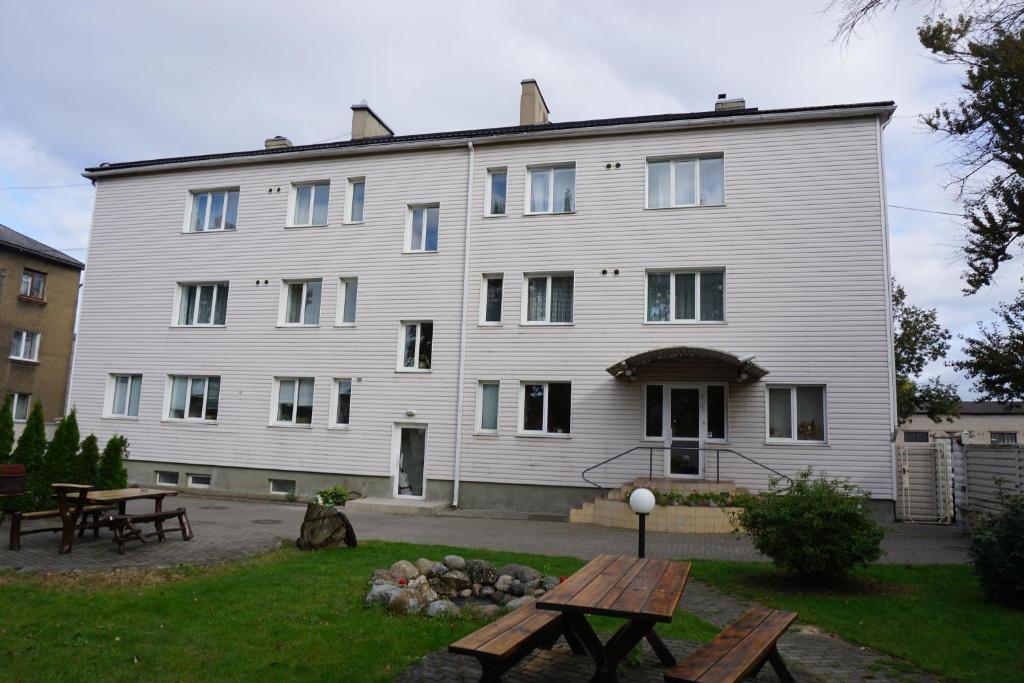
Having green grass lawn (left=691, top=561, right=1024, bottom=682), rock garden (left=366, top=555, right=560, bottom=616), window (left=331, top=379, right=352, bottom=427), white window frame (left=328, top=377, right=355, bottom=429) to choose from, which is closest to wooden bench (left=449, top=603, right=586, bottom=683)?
rock garden (left=366, top=555, right=560, bottom=616)

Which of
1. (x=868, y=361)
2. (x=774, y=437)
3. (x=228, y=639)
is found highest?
(x=868, y=361)

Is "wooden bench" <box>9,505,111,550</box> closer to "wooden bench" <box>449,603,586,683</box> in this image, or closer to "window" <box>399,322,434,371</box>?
"wooden bench" <box>449,603,586,683</box>

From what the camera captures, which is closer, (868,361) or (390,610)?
(390,610)

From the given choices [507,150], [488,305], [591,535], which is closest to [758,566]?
[591,535]

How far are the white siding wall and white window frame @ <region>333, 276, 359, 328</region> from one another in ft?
0.69

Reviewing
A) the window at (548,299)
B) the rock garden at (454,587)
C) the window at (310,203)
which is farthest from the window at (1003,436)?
the rock garden at (454,587)

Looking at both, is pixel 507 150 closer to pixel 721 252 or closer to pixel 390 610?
pixel 721 252

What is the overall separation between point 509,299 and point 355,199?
6118mm

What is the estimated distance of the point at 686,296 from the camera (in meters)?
18.1

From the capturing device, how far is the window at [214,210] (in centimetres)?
2267

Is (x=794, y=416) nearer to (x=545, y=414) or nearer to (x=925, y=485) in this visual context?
(x=925, y=485)

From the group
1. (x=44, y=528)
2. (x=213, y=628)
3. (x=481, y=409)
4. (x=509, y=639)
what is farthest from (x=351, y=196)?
(x=509, y=639)

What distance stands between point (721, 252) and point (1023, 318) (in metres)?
8.66

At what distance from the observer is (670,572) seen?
588 cm
